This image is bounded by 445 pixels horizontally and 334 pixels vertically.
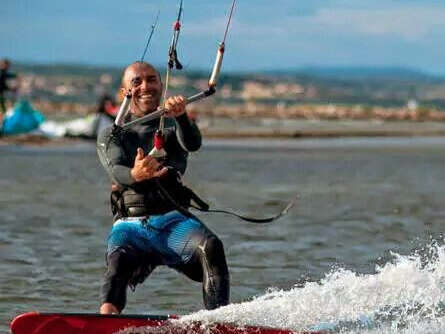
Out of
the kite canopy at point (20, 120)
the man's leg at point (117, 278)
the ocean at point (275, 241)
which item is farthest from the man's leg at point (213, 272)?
the kite canopy at point (20, 120)

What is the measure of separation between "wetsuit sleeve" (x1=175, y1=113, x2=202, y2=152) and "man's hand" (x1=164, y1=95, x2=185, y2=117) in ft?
0.22

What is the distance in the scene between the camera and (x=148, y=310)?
10523 mm

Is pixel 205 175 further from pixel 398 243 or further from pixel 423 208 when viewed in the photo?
pixel 398 243

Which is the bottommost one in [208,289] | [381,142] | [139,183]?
[381,142]

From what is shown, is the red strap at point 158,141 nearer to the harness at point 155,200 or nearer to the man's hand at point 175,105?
the man's hand at point 175,105

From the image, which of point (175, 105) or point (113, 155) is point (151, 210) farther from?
point (175, 105)

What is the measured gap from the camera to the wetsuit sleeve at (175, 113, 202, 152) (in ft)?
27.0

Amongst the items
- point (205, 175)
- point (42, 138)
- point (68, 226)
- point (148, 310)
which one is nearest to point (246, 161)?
point (205, 175)

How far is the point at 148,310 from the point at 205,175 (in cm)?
1414

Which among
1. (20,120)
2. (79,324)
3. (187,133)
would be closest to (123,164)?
(187,133)

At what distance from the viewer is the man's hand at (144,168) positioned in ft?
26.5

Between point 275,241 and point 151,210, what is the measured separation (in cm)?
657

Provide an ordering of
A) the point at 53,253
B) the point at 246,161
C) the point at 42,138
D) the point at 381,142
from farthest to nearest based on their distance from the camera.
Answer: the point at 381,142 < the point at 42,138 < the point at 246,161 < the point at 53,253

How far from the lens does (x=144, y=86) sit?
8406 mm
